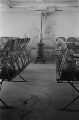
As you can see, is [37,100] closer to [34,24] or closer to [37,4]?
[34,24]

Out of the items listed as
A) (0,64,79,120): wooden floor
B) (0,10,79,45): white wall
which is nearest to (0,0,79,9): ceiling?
(0,10,79,45): white wall

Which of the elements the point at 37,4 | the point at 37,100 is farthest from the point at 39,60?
the point at 37,100

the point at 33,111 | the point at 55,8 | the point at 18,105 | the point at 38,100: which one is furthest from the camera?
the point at 55,8

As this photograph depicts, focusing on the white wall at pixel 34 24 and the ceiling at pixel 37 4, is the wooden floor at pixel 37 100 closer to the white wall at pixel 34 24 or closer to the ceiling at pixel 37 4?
the white wall at pixel 34 24

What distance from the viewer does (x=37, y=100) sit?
3.36 meters

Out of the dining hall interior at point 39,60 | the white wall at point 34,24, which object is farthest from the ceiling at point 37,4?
the white wall at point 34,24

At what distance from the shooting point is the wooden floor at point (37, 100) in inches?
107

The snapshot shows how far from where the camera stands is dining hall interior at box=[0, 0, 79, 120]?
2.92 meters

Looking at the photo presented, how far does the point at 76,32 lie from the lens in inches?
353

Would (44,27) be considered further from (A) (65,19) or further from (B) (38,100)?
(B) (38,100)

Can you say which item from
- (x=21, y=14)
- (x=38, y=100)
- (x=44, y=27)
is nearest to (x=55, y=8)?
(x=44, y=27)

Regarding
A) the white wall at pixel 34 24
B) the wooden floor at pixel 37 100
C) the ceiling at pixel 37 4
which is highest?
the ceiling at pixel 37 4

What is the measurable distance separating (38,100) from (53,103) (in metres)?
0.27

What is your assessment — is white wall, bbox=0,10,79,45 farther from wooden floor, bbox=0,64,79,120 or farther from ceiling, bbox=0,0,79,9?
wooden floor, bbox=0,64,79,120
